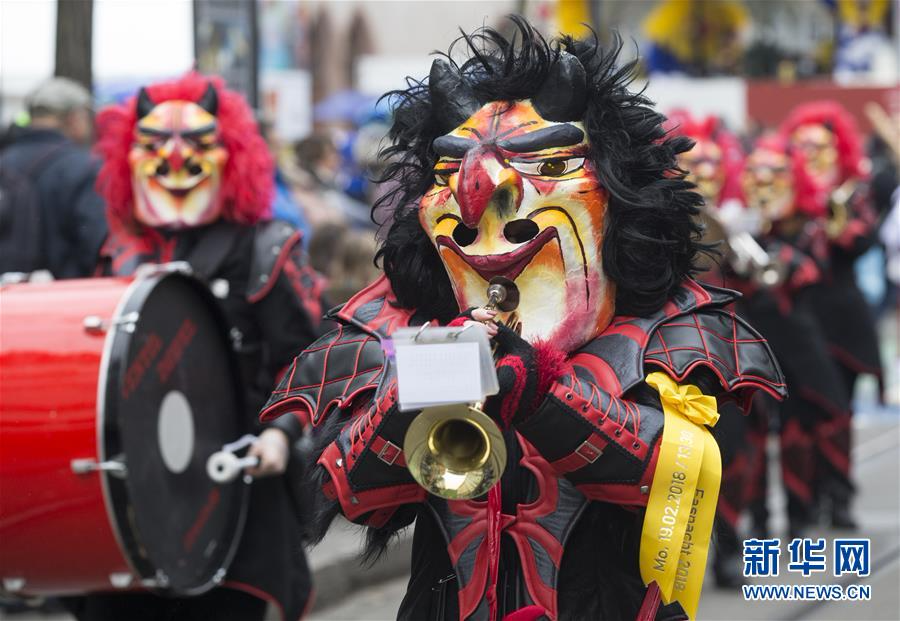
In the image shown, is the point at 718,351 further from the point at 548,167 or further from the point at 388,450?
the point at 388,450

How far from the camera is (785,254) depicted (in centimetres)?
817

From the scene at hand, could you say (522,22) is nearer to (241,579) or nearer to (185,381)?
(185,381)

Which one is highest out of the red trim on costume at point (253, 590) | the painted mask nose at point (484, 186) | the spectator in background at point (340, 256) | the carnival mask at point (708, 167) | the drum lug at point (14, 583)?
the painted mask nose at point (484, 186)

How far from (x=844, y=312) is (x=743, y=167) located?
108cm

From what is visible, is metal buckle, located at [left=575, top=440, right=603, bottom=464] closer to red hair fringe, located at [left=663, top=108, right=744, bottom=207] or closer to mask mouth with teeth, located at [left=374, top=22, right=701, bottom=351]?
mask mouth with teeth, located at [left=374, top=22, right=701, bottom=351]

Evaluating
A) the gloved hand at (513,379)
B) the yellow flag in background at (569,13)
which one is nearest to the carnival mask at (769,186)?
the gloved hand at (513,379)

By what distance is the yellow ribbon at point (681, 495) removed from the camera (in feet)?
10.2

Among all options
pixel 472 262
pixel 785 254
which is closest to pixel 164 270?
pixel 472 262

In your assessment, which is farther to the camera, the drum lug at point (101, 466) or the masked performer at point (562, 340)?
the drum lug at point (101, 466)

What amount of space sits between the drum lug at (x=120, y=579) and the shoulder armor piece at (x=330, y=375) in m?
1.18

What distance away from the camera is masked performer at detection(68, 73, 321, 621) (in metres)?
5.01

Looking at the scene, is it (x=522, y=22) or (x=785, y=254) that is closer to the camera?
(x=522, y=22)

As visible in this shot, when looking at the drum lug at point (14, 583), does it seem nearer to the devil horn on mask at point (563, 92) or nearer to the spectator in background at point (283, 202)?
the devil horn on mask at point (563, 92)

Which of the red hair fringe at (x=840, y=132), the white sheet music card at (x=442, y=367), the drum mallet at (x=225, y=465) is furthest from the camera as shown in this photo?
the red hair fringe at (x=840, y=132)
